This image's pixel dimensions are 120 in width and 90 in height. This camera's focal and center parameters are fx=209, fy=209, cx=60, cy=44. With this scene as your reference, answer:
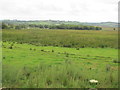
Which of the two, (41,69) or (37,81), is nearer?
(37,81)

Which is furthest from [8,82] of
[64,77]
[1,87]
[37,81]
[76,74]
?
[76,74]

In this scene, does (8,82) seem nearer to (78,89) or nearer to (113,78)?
(78,89)

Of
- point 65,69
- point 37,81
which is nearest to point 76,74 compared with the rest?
point 65,69

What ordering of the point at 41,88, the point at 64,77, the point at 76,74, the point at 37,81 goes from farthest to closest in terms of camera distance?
the point at 76,74, the point at 64,77, the point at 37,81, the point at 41,88

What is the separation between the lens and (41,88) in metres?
8.77

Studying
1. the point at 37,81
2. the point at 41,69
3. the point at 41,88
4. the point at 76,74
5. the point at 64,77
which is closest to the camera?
the point at 41,88

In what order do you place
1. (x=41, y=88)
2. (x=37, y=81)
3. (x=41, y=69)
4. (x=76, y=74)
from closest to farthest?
1. (x=41, y=88)
2. (x=37, y=81)
3. (x=76, y=74)
4. (x=41, y=69)

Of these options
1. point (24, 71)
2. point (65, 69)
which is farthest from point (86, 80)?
point (24, 71)

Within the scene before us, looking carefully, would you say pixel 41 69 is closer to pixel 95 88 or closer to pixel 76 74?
pixel 76 74

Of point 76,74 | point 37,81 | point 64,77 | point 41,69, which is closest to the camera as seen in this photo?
point 37,81

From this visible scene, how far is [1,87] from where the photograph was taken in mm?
8930

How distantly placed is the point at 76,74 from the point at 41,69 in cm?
225

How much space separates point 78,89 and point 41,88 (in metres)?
1.58

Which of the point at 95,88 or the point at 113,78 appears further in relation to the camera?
the point at 113,78
